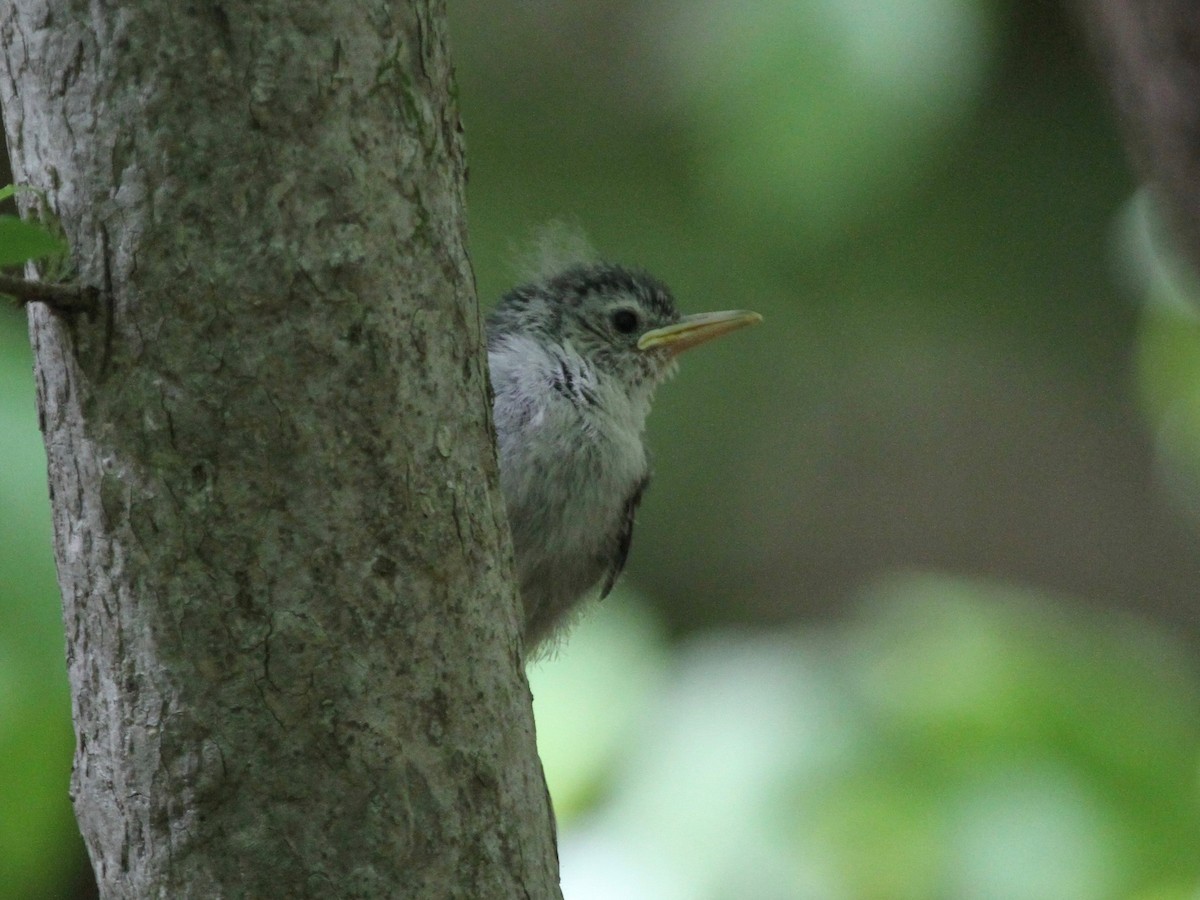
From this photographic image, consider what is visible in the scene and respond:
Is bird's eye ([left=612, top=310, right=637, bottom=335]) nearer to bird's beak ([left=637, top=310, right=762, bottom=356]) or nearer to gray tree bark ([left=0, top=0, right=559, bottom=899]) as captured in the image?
bird's beak ([left=637, top=310, right=762, bottom=356])

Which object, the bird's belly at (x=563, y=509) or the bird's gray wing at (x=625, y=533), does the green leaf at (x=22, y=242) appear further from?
the bird's gray wing at (x=625, y=533)

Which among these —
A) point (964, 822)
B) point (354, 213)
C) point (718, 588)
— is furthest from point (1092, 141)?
point (354, 213)

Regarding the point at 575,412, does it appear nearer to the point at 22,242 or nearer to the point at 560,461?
the point at 560,461

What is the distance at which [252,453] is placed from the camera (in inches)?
52.6

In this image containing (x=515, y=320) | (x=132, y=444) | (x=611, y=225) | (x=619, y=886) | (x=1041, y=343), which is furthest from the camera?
(x=1041, y=343)

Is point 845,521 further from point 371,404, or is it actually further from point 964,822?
point 371,404

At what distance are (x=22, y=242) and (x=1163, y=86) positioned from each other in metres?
2.41

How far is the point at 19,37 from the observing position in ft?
4.43

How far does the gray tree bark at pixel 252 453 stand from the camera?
1312mm

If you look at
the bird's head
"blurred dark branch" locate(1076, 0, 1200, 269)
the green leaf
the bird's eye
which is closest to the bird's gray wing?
the bird's head

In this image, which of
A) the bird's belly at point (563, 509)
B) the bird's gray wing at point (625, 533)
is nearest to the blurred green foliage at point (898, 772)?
the bird's gray wing at point (625, 533)

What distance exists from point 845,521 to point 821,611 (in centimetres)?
51

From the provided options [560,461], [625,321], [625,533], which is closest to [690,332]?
[625,321]

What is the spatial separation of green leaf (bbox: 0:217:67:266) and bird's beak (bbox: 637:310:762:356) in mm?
1724
